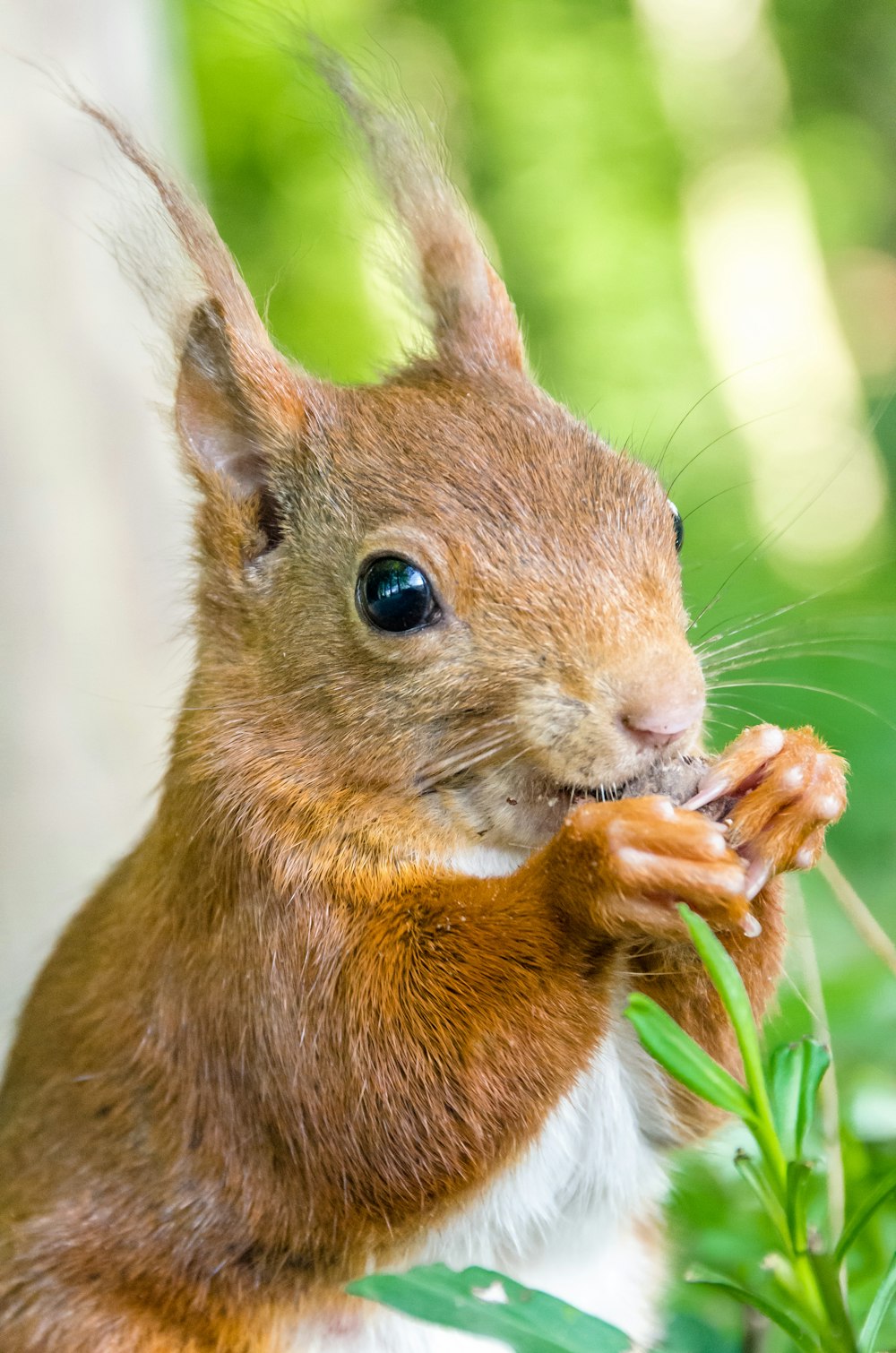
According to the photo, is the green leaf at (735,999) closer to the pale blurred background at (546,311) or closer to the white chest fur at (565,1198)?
the white chest fur at (565,1198)

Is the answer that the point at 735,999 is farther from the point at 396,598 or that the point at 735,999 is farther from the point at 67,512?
the point at 67,512

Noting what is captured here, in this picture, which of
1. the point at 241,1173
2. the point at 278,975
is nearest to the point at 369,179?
the point at 278,975

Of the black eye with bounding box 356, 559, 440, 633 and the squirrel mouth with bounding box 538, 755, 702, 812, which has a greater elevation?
the black eye with bounding box 356, 559, 440, 633

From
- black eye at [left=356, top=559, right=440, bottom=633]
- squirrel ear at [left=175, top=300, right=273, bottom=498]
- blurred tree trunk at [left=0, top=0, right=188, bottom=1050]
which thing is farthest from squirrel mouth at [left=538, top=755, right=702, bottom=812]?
blurred tree trunk at [left=0, top=0, right=188, bottom=1050]

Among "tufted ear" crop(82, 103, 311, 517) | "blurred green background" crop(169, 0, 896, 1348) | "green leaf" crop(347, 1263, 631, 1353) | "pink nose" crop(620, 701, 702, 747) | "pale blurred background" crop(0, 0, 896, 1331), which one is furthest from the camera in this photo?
"blurred green background" crop(169, 0, 896, 1348)

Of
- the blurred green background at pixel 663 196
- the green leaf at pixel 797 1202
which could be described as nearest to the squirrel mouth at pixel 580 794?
the green leaf at pixel 797 1202

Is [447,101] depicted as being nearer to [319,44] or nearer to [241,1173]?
[319,44]

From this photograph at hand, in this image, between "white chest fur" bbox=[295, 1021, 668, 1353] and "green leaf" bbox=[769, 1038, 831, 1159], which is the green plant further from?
"white chest fur" bbox=[295, 1021, 668, 1353]
